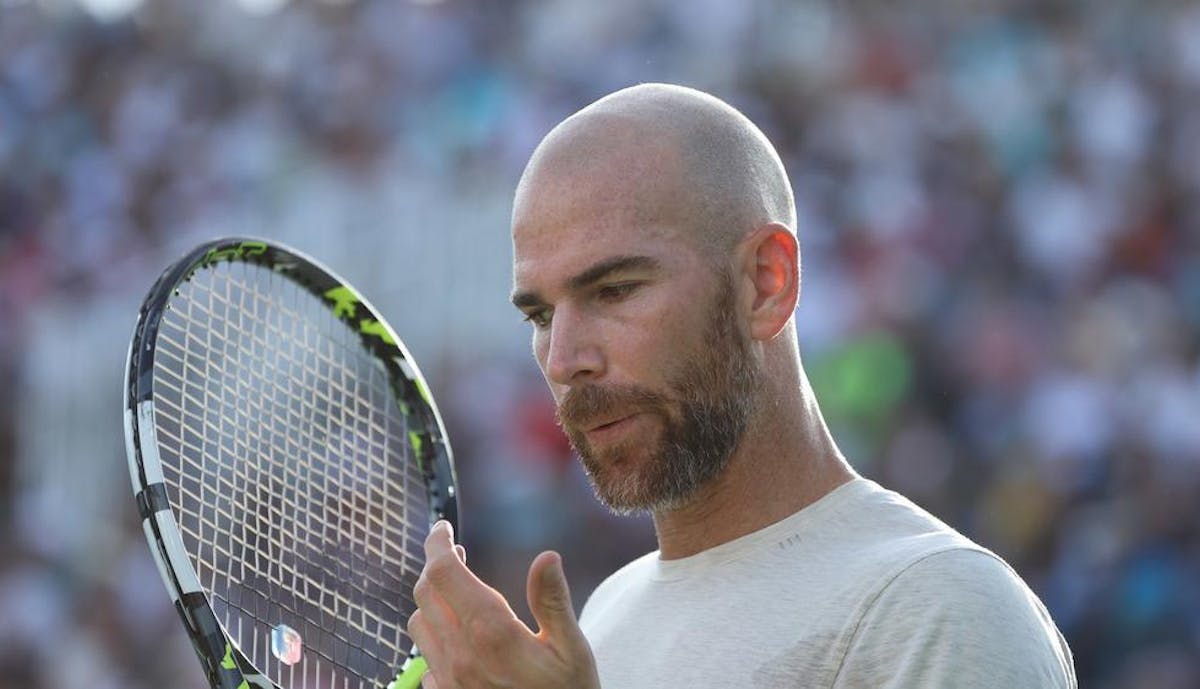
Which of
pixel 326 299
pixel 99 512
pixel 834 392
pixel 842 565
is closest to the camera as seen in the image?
pixel 842 565

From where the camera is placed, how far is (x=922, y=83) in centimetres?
924

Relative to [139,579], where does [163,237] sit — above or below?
above

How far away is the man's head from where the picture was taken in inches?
101

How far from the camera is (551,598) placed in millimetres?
2115

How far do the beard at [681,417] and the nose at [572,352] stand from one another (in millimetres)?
22

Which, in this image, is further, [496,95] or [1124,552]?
[496,95]

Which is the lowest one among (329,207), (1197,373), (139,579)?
(1197,373)

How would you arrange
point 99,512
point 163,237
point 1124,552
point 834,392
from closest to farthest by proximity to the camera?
point 1124,552, point 834,392, point 99,512, point 163,237

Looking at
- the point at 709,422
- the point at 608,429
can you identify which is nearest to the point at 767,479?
the point at 709,422

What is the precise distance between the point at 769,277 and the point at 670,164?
0.21 metres

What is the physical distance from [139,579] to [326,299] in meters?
6.75

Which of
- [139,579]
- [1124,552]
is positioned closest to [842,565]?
[1124,552]

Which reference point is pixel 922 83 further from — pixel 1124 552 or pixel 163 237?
pixel 163 237

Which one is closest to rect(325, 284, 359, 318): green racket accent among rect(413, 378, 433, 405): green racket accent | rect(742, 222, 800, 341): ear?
rect(413, 378, 433, 405): green racket accent
